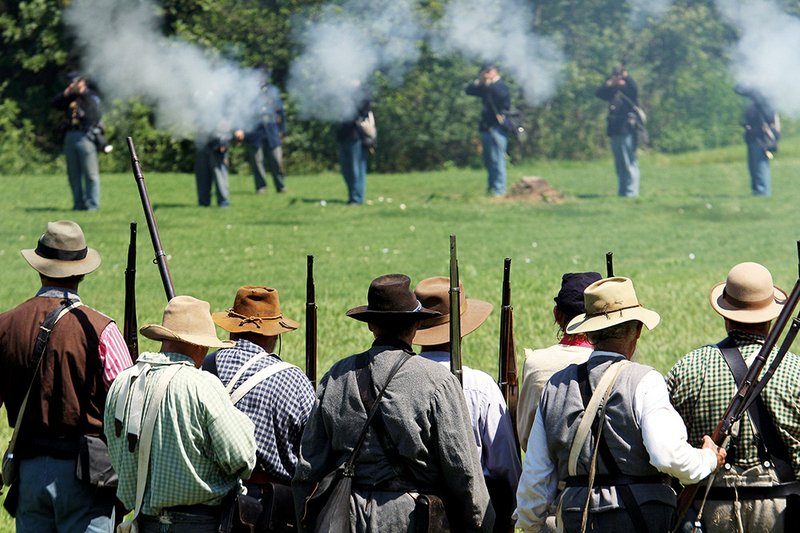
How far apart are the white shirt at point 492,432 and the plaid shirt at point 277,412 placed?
24.4 inches

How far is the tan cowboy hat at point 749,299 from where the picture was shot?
4.93 meters

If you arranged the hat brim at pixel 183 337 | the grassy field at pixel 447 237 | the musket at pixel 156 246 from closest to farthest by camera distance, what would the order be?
the hat brim at pixel 183 337
the musket at pixel 156 246
the grassy field at pixel 447 237

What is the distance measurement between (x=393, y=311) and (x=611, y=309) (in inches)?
29.9

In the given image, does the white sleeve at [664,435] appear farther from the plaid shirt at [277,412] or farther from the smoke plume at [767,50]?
the smoke plume at [767,50]

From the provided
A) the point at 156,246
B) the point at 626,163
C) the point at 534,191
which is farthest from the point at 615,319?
the point at 626,163

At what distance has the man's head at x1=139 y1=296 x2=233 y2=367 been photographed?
15.9 ft

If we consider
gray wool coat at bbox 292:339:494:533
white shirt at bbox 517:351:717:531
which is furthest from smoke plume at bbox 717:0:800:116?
gray wool coat at bbox 292:339:494:533

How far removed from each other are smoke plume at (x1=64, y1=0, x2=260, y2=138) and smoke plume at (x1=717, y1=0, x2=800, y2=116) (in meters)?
9.53

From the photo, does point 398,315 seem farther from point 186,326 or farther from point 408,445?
point 186,326

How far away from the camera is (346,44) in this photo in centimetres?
2461

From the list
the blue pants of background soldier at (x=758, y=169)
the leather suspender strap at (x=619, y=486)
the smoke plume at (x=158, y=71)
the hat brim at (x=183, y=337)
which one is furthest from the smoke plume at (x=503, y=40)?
the leather suspender strap at (x=619, y=486)

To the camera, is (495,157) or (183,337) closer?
(183,337)

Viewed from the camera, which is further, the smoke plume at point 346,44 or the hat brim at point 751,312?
the smoke plume at point 346,44

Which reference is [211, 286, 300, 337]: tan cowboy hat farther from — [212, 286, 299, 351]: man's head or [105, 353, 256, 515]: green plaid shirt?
[105, 353, 256, 515]: green plaid shirt
